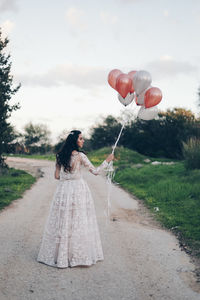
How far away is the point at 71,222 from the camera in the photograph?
5047mm

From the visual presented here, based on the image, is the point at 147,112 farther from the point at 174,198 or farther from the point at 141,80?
the point at 174,198

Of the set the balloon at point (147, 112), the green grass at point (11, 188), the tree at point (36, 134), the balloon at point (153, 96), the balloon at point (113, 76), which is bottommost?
the green grass at point (11, 188)

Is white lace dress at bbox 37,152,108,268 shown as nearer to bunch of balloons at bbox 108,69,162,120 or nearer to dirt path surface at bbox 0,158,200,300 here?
dirt path surface at bbox 0,158,200,300

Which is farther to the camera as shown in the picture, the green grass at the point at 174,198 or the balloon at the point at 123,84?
the green grass at the point at 174,198

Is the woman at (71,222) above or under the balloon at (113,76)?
under

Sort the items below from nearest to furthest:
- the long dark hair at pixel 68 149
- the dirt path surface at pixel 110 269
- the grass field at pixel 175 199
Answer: the dirt path surface at pixel 110 269 < the long dark hair at pixel 68 149 < the grass field at pixel 175 199

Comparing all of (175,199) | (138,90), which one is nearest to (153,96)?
(138,90)

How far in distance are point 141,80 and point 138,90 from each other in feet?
0.87

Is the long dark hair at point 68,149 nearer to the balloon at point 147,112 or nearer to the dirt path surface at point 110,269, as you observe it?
the dirt path surface at point 110,269

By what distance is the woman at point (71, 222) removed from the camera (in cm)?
491

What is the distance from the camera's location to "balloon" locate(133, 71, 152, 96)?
19.6 ft

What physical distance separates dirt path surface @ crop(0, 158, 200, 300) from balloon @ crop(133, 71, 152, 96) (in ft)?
10.1

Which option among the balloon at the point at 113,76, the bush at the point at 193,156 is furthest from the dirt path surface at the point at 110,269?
the bush at the point at 193,156

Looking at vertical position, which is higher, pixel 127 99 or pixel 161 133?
pixel 161 133
